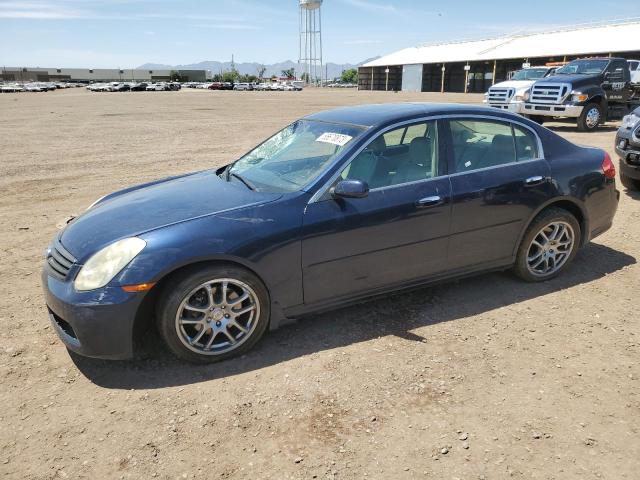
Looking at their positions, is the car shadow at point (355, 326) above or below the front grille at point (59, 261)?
below

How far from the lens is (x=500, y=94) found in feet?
60.5

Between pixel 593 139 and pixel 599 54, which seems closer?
pixel 593 139

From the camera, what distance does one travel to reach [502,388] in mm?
3113

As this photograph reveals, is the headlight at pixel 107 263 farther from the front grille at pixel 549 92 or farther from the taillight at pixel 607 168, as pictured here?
the front grille at pixel 549 92

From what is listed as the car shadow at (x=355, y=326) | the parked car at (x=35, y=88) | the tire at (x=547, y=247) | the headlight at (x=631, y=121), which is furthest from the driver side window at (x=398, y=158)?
the parked car at (x=35, y=88)

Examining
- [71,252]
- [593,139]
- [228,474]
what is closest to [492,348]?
[228,474]

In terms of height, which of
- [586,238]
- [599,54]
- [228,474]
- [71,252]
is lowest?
[228,474]

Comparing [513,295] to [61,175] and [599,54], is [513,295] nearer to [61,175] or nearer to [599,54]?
[61,175]

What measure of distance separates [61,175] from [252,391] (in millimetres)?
8344

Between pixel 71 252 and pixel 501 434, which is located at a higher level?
pixel 71 252

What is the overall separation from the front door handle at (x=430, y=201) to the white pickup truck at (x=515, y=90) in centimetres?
1489

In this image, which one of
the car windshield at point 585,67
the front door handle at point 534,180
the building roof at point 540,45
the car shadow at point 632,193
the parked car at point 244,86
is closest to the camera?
the front door handle at point 534,180

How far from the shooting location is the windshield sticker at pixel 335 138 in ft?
12.4

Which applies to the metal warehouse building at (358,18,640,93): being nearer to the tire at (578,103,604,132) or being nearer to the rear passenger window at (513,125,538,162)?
the tire at (578,103,604,132)
